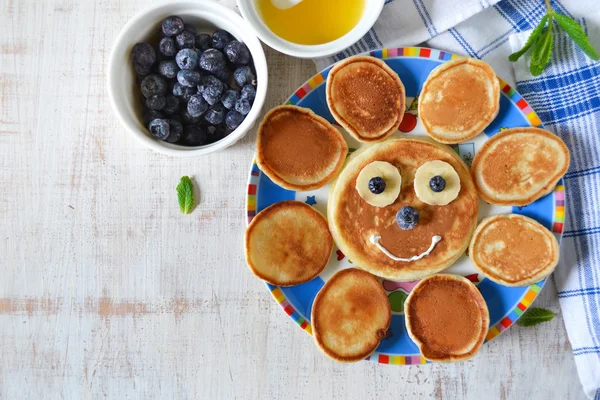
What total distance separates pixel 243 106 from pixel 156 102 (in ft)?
0.97

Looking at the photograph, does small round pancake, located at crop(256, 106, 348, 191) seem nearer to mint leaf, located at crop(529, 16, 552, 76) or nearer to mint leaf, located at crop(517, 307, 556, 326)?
mint leaf, located at crop(529, 16, 552, 76)

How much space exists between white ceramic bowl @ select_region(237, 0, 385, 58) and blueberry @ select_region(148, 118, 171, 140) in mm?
432

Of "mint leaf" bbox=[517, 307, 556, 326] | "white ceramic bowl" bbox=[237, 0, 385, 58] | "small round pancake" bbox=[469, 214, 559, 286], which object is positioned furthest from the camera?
"mint leaf" bbox=[517, 307, 556, 326]

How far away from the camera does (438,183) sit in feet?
5.80

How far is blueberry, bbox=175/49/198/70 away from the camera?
69.7 inches

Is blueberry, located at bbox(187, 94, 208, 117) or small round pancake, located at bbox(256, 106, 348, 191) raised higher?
blueberry, located at bbox(187, 94, 208, 117)

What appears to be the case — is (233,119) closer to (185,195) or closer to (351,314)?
(185,195)

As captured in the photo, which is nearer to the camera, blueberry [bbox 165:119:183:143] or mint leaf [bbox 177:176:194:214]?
blueberry [bbox 165:119:183:143]

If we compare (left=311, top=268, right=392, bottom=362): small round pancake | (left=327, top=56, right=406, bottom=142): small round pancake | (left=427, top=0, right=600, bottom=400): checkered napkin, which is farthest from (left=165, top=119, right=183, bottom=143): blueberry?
(left=427, top=0, right=600, bottom=400): checkered napkin

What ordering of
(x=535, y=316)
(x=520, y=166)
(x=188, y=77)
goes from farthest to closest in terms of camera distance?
1. (x=535, y=316)
2. (x=520, y=166)
3. (x=188, y=77)

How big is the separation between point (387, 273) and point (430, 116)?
0.57 metres

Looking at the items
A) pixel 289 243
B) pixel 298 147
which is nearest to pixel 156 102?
A: pixel 298 147

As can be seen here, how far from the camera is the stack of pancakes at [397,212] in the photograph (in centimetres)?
185

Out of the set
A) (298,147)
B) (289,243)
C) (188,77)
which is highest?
(188,77)
